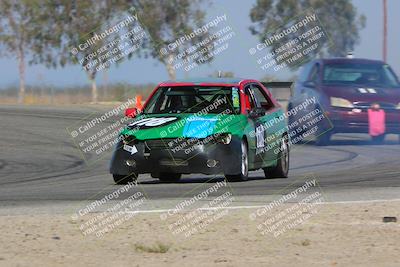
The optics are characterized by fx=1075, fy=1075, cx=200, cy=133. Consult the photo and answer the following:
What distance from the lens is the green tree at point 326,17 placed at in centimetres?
8088

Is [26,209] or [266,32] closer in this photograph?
[26,209]

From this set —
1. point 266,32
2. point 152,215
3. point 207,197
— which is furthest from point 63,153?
point 266,32

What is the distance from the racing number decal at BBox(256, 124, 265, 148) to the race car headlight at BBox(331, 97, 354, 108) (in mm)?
8050

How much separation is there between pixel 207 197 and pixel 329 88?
1099cm

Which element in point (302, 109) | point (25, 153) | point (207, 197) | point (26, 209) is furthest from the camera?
point (302, 109)

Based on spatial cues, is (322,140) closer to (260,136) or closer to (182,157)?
(260,136)

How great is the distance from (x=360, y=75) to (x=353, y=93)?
918 millimetres

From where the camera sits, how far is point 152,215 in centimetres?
Result: 1098

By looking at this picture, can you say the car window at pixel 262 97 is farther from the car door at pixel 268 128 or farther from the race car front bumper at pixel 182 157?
the race car front bumper at pixel 182 157

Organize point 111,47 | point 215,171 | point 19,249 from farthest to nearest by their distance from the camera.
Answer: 1. point 111,47
2. point 215,171
3. point 19,249

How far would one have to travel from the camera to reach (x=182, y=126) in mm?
14219

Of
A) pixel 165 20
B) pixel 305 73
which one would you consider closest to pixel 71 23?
pixel 165 20

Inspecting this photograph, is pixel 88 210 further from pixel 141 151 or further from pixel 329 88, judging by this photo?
pixel 329 88

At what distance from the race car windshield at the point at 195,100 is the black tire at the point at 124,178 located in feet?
3.09
